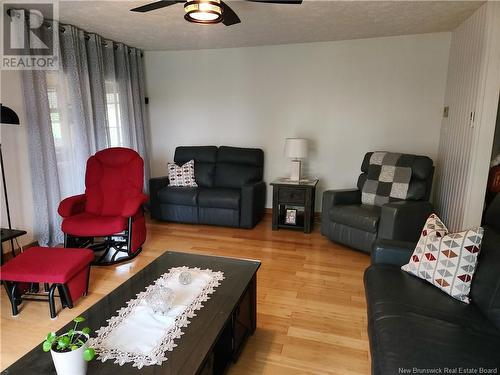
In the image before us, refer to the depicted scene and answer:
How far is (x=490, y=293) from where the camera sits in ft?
5.03

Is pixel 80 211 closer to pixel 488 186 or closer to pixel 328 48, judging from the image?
pixel 328 48

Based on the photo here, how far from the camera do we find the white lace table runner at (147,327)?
1252 mm

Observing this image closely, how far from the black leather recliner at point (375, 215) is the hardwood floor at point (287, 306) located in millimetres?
214

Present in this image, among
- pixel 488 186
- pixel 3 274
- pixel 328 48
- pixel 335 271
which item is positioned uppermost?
pixel 328 48

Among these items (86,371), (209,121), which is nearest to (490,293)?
(86,371)

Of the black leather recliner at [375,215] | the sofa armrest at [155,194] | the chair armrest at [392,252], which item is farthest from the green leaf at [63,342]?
the sofa armrest at [155,194]

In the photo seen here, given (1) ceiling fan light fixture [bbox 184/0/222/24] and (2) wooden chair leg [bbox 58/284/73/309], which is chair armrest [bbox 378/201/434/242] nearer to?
(1) ceiling fan light fixture [bbox 184/0/222/24]

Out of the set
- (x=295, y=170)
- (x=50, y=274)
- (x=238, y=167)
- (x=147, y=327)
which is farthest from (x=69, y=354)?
(x=238, y=167)

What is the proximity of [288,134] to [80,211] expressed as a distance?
8.93 feet

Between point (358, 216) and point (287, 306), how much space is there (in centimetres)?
131

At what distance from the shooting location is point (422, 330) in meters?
1.36

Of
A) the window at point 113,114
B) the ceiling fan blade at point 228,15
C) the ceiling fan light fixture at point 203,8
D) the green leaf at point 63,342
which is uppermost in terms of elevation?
the ceiling fan blade at point 228,15

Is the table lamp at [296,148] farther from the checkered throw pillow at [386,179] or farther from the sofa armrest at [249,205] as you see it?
the checkered throw pillow at [386,179]

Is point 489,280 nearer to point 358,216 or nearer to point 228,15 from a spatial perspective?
point 358,216
